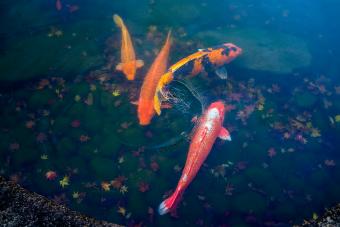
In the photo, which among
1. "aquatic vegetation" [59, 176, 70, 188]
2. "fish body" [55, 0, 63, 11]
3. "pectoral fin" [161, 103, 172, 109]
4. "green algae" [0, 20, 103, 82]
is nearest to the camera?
"aquatic vegetation" [59, 176, 70, 188]

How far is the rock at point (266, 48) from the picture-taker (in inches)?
311

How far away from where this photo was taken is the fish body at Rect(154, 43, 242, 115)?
5.78 metres

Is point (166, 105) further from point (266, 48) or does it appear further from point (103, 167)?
point (266, 48)

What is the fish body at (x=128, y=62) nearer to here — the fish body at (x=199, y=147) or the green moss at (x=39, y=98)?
the green moss at (x=39, y=98)

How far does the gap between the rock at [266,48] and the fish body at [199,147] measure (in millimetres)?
2755

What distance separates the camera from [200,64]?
6.66 m

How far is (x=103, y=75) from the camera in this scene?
7.05 meters

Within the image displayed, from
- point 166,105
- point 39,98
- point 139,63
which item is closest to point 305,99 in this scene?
point 166,105

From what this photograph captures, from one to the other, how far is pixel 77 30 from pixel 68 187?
15.4 feet

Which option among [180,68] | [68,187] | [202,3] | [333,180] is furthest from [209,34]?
[68,187]

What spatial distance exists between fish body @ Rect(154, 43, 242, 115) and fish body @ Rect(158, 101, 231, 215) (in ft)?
3.42

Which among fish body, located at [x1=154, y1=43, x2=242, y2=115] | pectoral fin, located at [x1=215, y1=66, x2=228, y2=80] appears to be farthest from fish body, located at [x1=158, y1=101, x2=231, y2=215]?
pectoral fin, located at [x1=215, y1=66, x2=228, y2=80]

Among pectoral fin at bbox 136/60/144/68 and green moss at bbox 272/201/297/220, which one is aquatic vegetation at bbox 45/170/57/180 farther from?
green moss at bbox 272/201/297/220

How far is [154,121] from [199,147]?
1591mm
